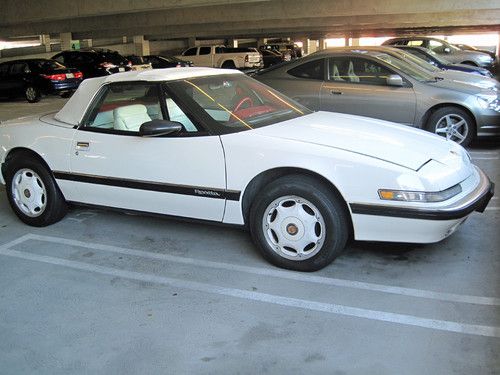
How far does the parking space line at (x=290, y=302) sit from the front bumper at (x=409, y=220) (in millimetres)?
565

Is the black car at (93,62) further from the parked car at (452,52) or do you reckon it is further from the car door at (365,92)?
the car door at (365,92)

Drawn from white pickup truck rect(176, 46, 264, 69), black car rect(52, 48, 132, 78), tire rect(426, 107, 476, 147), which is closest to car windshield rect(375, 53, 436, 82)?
tire rect(426, 107, 476, 147)

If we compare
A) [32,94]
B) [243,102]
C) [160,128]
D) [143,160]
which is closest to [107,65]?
[32,94]

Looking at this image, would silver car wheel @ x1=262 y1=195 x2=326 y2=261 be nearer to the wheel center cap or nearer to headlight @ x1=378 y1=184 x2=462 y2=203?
the wheel center cap

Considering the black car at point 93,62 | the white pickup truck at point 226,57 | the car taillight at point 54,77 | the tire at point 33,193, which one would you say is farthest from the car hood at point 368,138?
the white pickup truck at point 226,57

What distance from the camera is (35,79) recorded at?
16328 mm

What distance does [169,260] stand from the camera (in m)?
4.04

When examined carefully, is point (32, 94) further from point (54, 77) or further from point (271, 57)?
point (271, 57)

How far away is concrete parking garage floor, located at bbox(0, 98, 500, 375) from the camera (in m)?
2.73

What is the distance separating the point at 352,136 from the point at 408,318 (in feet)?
4.59

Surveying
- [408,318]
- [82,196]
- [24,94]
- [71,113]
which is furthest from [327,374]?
Result: [24,94]

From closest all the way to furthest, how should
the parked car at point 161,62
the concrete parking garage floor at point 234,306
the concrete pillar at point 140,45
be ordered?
the concrete parking garage floor at point 234,306, the parked car at point 161,62, the concrete pillar at point 140,45

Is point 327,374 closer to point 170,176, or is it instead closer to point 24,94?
point 170,176

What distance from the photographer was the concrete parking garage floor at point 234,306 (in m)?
2.73
